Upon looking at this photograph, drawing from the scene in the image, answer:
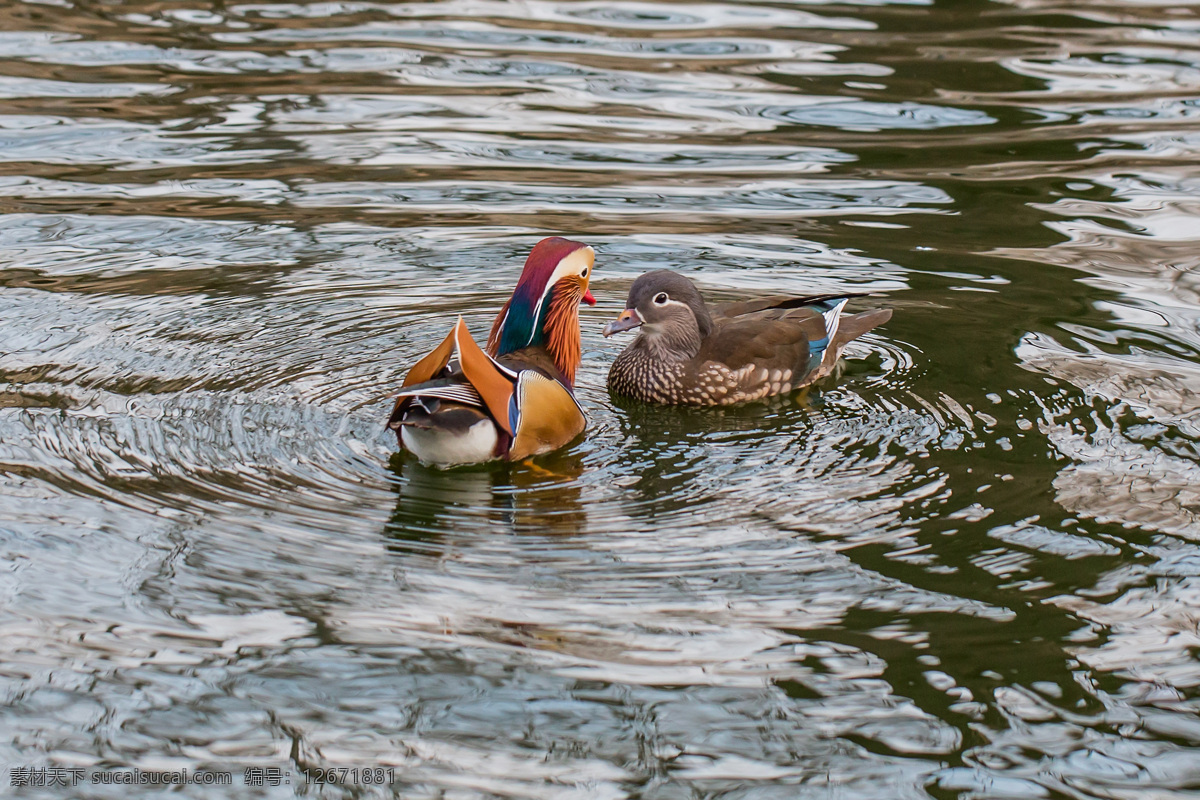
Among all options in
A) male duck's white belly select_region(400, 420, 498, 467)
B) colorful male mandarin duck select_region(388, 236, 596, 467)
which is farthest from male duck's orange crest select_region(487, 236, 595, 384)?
male duck's white belly select_region(400, 420, 498, 467)

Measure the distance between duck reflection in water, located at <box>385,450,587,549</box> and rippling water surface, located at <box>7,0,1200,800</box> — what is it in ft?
0.08

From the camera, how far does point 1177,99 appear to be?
39.4ft

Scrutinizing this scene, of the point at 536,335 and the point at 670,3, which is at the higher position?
the point at 670,3

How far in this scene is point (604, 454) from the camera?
599cm

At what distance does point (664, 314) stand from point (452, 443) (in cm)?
169

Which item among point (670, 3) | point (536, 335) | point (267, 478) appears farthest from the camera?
point (670, 3)

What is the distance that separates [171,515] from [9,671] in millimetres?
1000

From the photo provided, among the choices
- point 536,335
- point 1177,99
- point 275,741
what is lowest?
point 275,741

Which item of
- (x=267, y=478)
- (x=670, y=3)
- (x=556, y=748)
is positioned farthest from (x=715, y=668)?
(x=670, y=3)

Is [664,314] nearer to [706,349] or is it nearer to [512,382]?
[706,349]

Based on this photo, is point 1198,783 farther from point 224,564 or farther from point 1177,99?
point 1177,99

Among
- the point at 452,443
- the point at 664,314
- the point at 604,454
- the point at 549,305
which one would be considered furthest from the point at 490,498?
the point at 664,314

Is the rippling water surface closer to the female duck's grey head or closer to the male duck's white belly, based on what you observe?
the male duck's white belly

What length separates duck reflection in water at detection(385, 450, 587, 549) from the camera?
5.12 m
